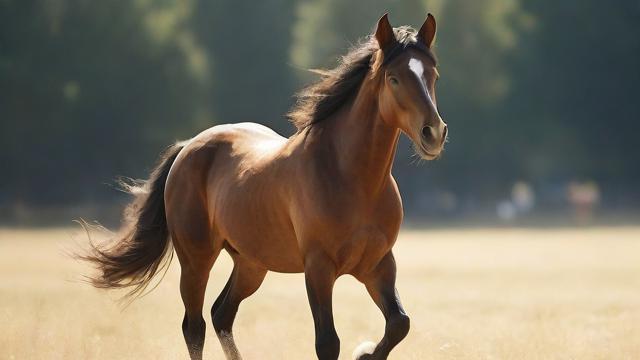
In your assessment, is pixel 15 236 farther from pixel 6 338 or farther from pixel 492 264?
pixel 6 338

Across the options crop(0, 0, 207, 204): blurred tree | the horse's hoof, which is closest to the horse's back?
the horse's hoof

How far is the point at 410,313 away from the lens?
577 inches

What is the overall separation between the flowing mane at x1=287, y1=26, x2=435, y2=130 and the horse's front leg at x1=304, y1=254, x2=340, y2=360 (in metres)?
1.23

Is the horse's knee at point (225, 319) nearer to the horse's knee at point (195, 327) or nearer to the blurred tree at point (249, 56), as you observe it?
the horse's knee at point (195, 327)

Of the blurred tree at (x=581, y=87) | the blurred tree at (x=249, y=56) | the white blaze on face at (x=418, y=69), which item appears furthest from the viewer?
the blurred tree at (x=581, y=87)

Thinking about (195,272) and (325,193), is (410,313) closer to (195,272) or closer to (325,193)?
(195,272)

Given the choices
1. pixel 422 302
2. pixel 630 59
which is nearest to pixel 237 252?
pixel 422 302

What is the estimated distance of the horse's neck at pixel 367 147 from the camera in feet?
26.5

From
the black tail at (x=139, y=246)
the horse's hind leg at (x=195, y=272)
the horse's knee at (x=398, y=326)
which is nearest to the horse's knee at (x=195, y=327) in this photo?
the horse's hind leg at (x=195, y=272)

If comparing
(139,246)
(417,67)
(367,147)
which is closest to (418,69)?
(417,67)

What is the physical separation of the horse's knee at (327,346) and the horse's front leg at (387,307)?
38cm

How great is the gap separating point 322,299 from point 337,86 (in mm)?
1665

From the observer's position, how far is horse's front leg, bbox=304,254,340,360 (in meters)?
7.94

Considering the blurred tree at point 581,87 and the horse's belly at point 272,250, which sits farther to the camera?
the blurred tree at point 581,87
